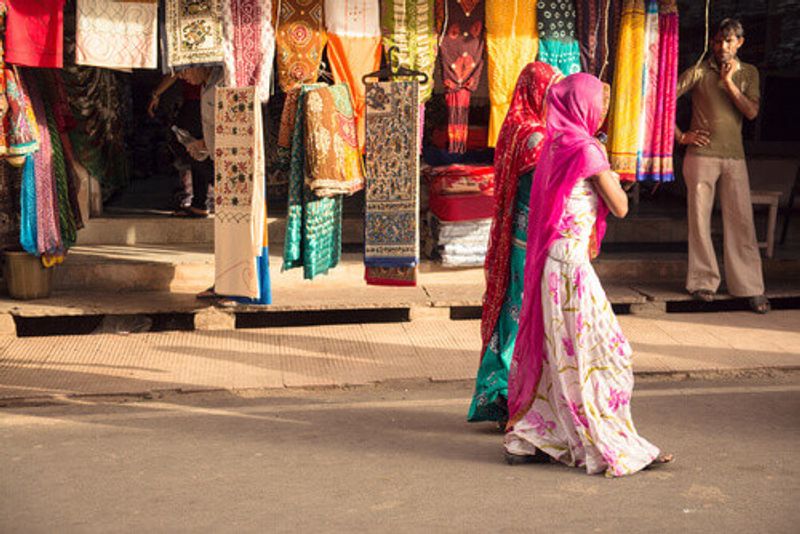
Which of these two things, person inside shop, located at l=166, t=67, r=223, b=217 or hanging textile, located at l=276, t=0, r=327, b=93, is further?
person inside shop, located at l=166, t=67, r=223, b=217

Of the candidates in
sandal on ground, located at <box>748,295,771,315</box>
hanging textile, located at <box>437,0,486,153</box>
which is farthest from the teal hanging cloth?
sandal on ground, located at <box>748,295,771,315</box>

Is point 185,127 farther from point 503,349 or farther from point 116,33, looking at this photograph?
point 503,349

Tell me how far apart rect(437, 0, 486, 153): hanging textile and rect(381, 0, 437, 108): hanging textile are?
101 millimetres

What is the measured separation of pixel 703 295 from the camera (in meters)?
8.27

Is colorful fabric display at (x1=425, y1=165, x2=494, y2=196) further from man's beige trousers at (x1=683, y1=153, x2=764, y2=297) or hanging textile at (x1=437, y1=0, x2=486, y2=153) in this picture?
man's beige trousers at (x1=683, y1=153, x2=764, y2=297)

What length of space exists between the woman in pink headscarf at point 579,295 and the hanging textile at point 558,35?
286 centimetres

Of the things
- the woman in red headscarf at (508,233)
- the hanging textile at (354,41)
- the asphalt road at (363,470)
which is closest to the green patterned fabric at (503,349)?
the woman in red headscarf at (508,233)

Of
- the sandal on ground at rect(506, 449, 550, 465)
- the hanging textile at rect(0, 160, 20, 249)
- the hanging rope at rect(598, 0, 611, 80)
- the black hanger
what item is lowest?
the sandal on ground at rect(506, 449, 550, 465)

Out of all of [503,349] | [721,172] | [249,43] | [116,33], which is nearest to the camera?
[503,349]

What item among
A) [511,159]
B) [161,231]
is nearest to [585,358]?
[511,159]

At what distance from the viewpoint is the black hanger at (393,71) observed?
723 centimetres

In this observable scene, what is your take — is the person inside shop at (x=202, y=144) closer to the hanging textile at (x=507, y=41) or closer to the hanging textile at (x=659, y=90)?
the hanging textile at (x=507, y=41)

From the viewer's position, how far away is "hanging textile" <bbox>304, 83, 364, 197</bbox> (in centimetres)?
714

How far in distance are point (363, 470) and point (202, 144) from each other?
15.0 feet
